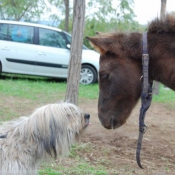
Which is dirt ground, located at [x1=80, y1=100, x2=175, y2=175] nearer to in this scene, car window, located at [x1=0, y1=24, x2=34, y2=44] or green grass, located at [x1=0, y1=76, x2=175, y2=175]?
green grass, located at [x1=0, y1=76, x2=175, y2=175]

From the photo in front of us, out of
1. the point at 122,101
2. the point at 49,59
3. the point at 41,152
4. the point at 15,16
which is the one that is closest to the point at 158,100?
the point at 49,59

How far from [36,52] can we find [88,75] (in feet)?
6.32

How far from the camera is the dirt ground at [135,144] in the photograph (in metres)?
4.58

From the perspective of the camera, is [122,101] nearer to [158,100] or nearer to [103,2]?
[158,100]

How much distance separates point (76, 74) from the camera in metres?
5.51

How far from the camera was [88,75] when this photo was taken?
39.9 feet

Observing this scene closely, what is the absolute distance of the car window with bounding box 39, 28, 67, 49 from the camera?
12148 millimetres

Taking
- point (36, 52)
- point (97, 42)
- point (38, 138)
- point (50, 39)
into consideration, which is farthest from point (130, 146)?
point (50, 39)

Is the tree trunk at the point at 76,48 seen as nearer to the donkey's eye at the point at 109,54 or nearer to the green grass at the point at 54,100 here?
the green grass at the point at 54,100

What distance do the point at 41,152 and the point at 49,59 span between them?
8.99 meters

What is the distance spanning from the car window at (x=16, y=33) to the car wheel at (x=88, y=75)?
6.72ft

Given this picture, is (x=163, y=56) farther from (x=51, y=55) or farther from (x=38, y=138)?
(x=51, y=55)

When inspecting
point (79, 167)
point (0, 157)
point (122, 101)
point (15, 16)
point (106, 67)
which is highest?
point (15, 16)

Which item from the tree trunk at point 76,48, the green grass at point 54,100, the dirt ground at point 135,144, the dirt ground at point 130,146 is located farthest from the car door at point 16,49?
the tree trunk at point 76,48
